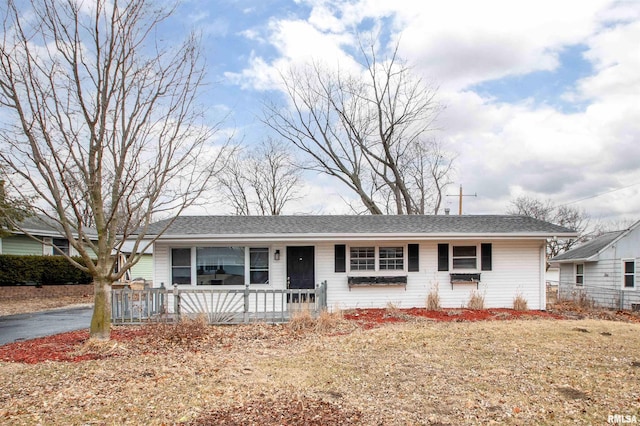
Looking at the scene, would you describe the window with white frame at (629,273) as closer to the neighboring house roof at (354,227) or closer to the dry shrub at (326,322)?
the neighboring house roof at (354,227)

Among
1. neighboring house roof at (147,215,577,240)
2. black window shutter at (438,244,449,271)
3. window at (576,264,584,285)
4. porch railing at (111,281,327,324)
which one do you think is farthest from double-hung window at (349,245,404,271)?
window at (576,264,584,285)

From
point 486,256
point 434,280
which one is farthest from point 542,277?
point 434,280

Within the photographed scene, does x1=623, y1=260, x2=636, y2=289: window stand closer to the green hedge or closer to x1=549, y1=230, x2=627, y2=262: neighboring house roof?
x1=549, y1=230, x2=627, y2=262: neighboring house roof

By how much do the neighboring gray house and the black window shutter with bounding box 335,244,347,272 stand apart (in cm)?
891

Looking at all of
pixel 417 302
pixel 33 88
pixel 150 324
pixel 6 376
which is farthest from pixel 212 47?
pixel 417 302

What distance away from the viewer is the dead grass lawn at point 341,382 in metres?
4.85

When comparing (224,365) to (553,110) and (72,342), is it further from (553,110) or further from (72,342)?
(553,110)

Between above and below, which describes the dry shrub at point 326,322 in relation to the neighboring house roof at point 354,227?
below

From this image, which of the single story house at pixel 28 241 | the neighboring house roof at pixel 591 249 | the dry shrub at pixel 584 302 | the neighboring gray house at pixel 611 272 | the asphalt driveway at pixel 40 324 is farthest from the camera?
the single story house at pixel 28 241

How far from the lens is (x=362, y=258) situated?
14148 millimetres

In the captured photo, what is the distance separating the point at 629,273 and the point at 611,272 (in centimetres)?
90

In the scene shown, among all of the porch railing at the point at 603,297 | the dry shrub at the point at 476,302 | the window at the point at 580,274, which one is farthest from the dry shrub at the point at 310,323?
the window at the point at 580,274

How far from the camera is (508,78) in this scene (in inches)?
658

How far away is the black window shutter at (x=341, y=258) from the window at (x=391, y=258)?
3.68ft
